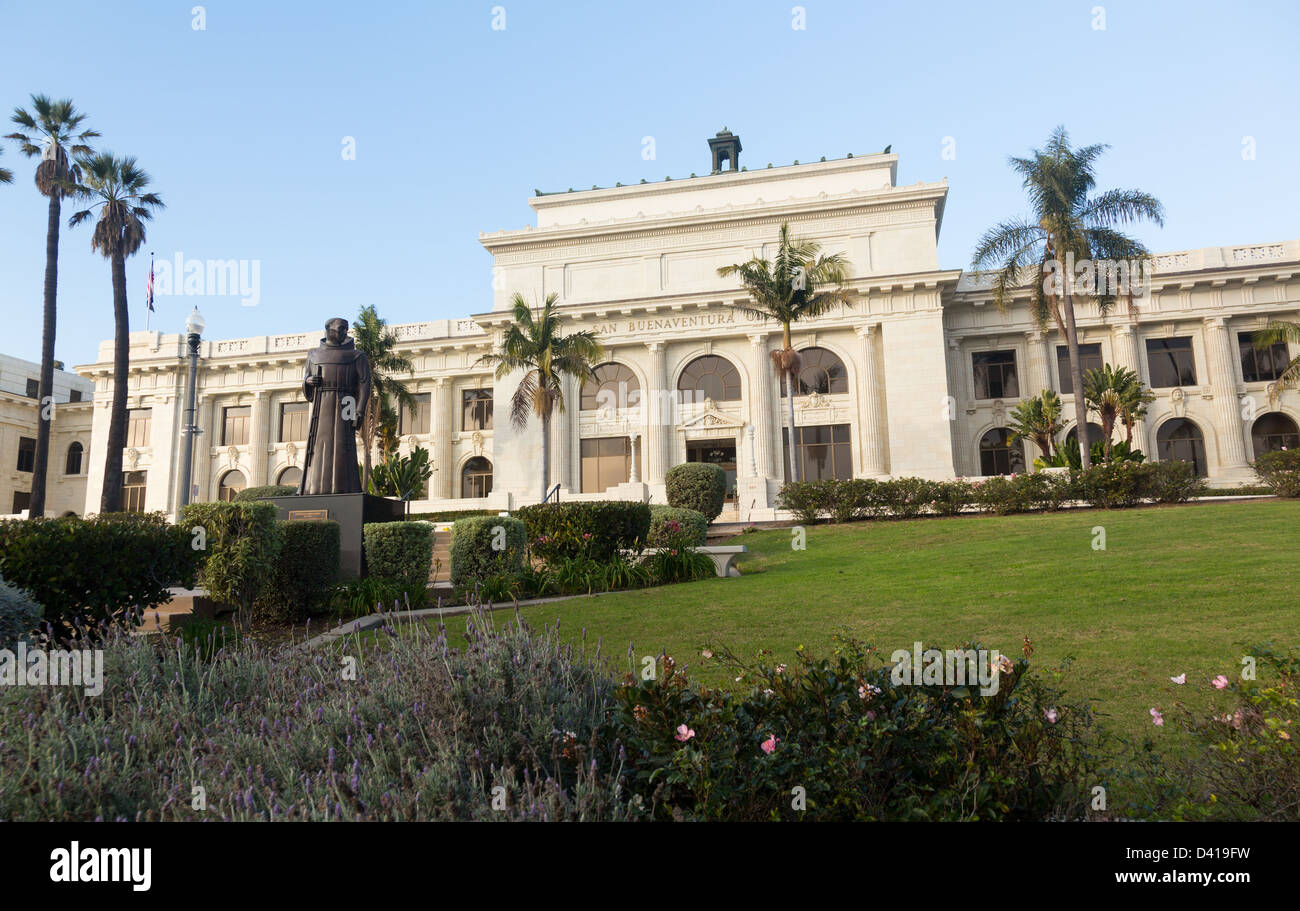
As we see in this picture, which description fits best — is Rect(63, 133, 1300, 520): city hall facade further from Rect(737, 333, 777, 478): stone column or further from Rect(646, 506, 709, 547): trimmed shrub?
Rect(646, 506, 709, 547): trimmed shrub

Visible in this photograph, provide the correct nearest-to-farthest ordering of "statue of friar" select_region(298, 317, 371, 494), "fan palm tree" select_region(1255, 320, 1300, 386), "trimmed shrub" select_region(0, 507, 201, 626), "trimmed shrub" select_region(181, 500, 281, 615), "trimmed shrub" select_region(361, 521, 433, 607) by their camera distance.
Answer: "trimmed shrub" select_region(0, 507, 201, 626) < "trimmed shrub" select_region(181, 500, 281, 615) < "trimmed shrub" select_region(361, 521, 433, 607) < "statue of friar" select_region(298, 317, 371, 494) < "fan palm tree" select_region(1255, 320, 1300, 386)

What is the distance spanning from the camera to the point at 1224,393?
33.9 m

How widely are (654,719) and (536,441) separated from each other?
33894 millimetres

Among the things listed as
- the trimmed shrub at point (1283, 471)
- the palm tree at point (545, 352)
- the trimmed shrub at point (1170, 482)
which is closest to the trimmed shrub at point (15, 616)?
the palm tree at point (545, 352)

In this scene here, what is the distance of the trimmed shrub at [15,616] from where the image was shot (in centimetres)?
605

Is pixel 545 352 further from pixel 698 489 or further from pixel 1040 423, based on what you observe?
pixel 1040 423

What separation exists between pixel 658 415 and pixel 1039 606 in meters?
28.2

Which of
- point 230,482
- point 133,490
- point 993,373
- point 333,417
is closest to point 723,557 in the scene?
point 333,417

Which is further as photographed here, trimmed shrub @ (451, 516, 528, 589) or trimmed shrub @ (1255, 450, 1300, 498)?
trimmed shrub @ (1255, 450, 1300, 498)

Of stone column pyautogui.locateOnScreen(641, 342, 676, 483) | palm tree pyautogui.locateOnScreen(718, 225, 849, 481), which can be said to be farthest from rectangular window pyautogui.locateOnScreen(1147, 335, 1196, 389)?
stone column pyautogui.locateOnScreen(641, 342, 676, 483)

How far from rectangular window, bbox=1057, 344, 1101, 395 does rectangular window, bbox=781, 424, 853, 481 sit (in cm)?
1079

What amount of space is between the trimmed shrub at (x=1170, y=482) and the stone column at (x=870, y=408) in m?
13.5

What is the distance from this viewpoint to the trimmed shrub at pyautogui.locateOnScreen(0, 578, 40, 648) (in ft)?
19.8
